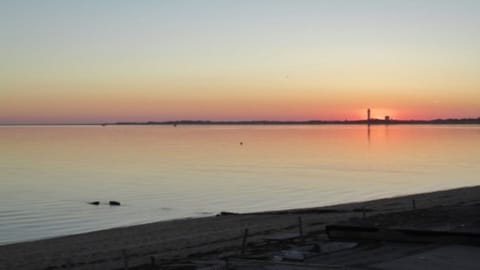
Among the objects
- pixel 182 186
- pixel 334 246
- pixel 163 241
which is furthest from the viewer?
pixel 182 186

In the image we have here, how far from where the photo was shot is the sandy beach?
17047mm

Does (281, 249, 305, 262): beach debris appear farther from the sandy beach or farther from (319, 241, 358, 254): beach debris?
the sandy beach

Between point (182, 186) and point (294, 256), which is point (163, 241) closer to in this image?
point (294, 256)

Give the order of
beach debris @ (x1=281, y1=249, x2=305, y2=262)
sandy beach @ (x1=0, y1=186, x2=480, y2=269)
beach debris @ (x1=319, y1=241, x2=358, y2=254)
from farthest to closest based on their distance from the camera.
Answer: sandy beach @ (x1=0, y1=186, x2=480, y2=269), beach debris @ (x1=319, y1=241, x2=358, y2=254), beach debris @ (x1=281, y1=249, x2=305, y2=262)

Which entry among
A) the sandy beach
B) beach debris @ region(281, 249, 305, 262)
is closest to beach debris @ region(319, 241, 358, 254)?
beach debris @ region(281, 249, 305, 262)

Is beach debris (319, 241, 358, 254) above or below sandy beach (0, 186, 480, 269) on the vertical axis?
above

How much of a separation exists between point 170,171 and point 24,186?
1594 centimetres

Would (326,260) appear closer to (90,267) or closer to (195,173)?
(90,267)

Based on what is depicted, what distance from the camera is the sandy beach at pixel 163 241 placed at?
1705 centimetres

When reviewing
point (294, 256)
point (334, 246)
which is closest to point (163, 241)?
point (334, 246)

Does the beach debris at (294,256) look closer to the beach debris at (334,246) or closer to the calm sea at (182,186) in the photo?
the beach debris at (334,246)

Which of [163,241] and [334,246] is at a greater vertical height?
[334,246]

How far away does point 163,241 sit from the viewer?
21953 millimetres

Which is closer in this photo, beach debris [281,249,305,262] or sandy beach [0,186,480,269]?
beach debris [281,249,305,262]
